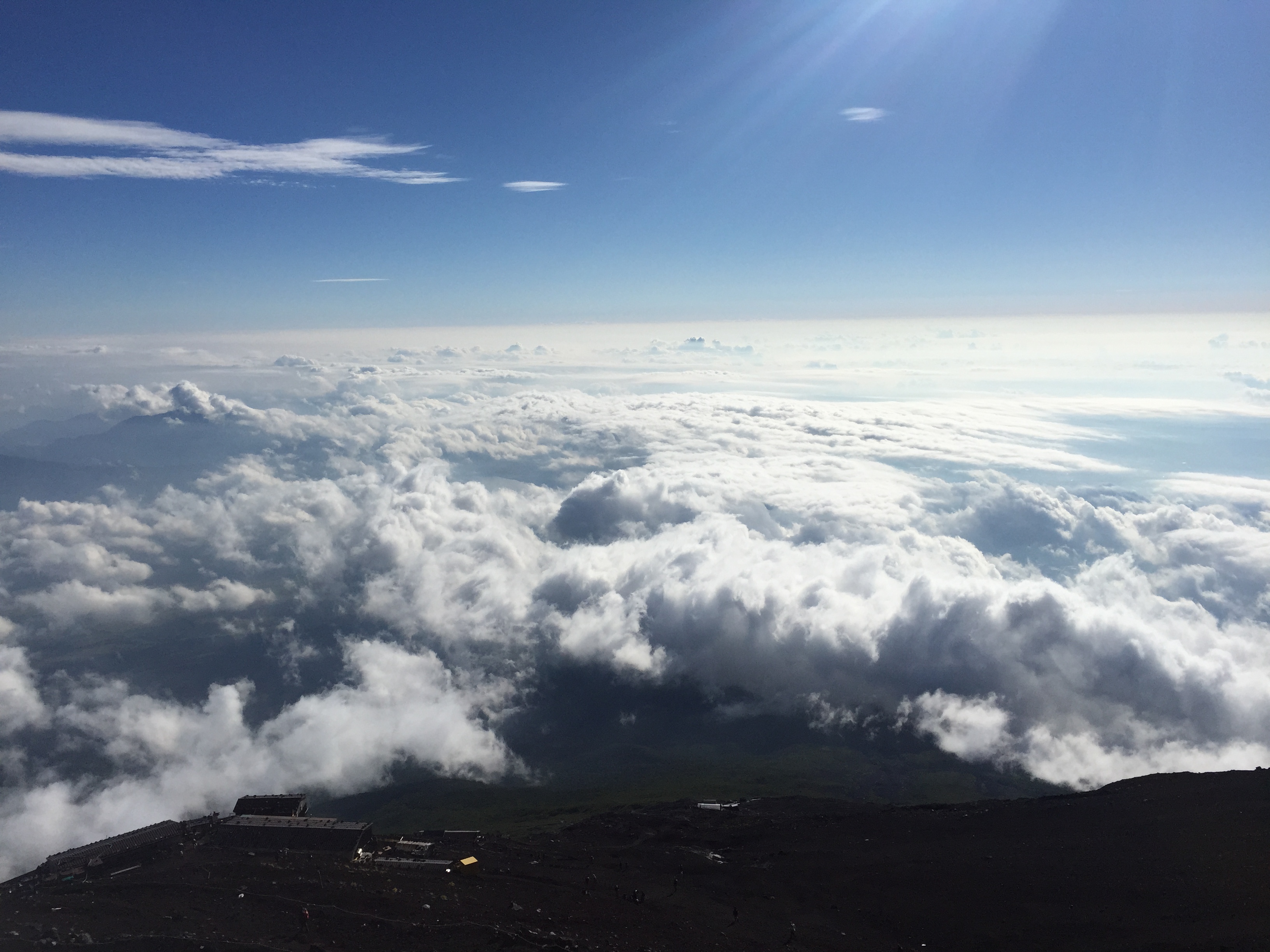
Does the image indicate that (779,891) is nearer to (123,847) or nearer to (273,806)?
(273,806)

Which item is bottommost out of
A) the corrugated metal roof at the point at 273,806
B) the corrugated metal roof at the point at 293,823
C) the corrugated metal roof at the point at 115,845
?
the corrugated metal roof at the point at 273,806

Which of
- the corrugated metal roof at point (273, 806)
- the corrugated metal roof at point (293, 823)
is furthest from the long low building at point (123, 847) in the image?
the corrugated metal roof at point (273, 806)

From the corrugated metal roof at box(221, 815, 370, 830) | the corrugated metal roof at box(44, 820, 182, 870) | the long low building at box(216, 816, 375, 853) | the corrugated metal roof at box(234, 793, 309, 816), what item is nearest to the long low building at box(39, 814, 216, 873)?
the corrugated metal roof at box(44, 820, 182, 870)

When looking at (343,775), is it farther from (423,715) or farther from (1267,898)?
(1267,898)

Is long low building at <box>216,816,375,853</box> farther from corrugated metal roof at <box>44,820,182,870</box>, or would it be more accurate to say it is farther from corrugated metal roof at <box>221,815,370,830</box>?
corrugated metal roof at <box>44,820,182,870</box>

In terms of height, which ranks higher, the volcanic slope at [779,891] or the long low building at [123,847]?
the volcanic slope at [779,891]

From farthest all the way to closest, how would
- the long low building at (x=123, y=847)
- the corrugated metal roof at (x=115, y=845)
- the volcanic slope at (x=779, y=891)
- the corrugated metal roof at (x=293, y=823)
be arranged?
the corrugated metal roof at (x=293, y=823) → the corrugated metal roof at (x=115, y=845) → the long low building at (x=123, y=847) → the volcanic slope at (x=779, y=891)

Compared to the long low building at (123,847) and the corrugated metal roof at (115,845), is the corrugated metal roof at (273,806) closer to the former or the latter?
the long low building at (123,847)

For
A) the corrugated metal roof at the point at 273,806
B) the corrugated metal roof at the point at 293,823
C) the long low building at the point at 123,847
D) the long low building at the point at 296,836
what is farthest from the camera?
the corrugated metal roof at the point at 273,806
